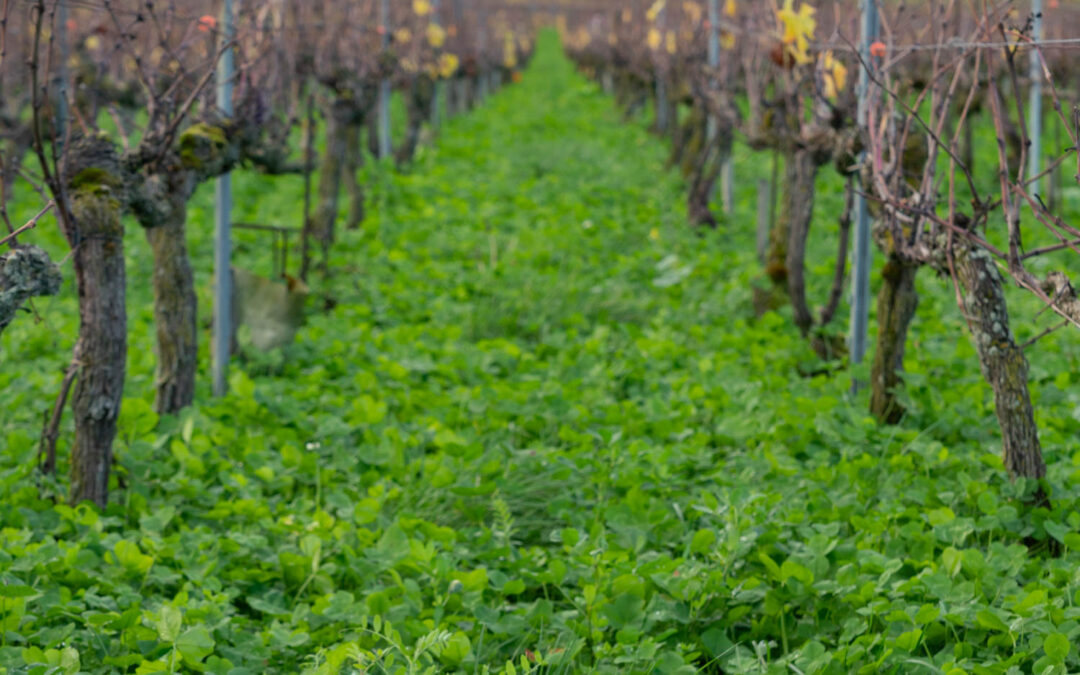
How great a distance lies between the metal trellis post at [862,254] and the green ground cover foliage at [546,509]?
0.19 m

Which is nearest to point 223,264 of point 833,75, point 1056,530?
point 833,75

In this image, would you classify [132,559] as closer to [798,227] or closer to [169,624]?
[169,624]

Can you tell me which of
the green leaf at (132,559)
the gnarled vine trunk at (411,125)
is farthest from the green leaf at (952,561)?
the gnarled vine trunk at (411,125)

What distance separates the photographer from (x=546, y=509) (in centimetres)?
394

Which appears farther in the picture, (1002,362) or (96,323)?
(96,323)

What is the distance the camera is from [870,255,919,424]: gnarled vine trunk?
4594 mm

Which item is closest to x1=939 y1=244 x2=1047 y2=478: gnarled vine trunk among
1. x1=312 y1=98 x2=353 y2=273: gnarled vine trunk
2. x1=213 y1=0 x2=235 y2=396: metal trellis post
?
x1=213 y1=0 x2=235 y2=396: metal trellis post

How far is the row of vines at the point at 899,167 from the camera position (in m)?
3.27

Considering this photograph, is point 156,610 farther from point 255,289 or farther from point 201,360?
point 255,289

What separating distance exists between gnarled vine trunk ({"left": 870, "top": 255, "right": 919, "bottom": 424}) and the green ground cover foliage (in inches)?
4.3

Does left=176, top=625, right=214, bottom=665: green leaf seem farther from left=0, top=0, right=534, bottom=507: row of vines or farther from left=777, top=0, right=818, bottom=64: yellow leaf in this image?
left=777, top=0, right=818, bottom=64: yellow leaf

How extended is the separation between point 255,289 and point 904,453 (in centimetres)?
371

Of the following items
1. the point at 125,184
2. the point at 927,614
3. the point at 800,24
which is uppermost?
the point at 800,24

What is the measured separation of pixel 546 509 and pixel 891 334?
5.88 feet
